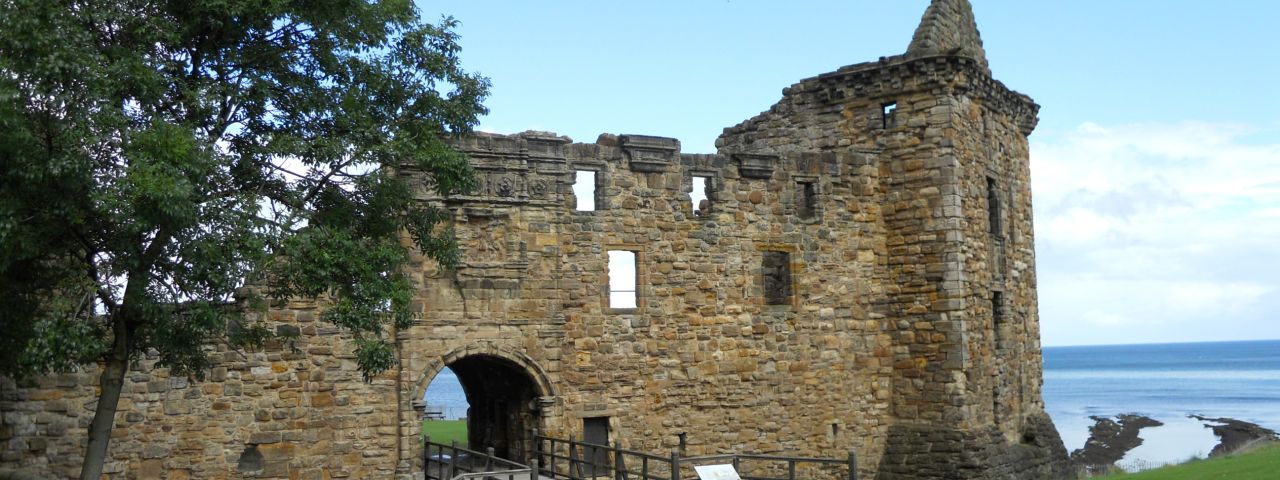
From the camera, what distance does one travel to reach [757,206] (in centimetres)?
2070

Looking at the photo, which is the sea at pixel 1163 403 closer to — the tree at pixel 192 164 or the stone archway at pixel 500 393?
the stone archway at pixel 500 393

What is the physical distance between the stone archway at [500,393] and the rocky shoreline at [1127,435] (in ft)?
76.9

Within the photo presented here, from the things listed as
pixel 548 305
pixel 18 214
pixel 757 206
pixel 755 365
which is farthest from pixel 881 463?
pixel 18 214

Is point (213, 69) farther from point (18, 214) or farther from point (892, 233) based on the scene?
point (892, 233)

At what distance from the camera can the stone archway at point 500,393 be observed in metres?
18.2

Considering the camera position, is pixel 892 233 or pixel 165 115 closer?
pixel 165 115

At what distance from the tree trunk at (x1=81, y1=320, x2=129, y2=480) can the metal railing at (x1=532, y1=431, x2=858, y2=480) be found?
254 inches

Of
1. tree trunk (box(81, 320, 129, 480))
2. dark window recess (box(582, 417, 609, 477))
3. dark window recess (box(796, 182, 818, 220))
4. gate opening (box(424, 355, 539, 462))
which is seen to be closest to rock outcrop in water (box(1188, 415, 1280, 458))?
dark window recess (box(796, 182, 818, 220))

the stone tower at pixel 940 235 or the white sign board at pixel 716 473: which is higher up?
the stone tower at pixel 940 235

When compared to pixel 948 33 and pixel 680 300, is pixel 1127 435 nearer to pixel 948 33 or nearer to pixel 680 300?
pixel 948 33

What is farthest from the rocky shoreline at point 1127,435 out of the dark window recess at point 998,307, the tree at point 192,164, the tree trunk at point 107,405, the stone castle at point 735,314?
the tree trunk at point 107,405

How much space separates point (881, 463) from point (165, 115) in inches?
560

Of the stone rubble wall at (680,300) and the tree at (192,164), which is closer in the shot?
the tree at (192,164)

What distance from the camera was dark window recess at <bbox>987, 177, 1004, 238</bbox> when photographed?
895 inches
